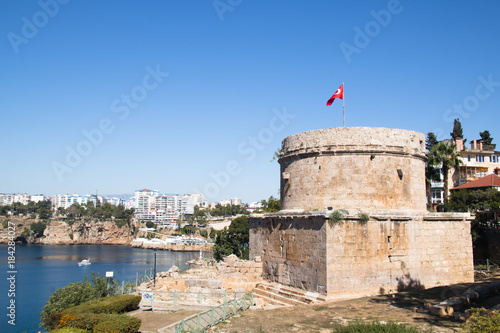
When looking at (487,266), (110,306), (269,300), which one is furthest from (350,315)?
(487,266)

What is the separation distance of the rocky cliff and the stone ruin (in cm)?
13507

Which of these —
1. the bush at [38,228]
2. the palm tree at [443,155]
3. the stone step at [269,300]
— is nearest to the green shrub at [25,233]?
the bush at [38,228]

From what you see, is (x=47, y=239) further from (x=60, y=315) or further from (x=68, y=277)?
(x=60, y=315)

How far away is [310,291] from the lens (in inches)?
587

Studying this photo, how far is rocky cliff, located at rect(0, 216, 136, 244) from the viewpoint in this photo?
13138cm

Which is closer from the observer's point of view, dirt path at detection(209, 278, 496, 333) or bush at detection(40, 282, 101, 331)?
dirt path at detection(209, 278, 496, 333)

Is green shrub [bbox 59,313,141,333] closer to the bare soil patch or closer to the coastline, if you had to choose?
the bare soil patch

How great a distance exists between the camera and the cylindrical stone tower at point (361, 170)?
52.8 ft

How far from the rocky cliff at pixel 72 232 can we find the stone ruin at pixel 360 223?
443ft

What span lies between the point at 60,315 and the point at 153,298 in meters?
3.61

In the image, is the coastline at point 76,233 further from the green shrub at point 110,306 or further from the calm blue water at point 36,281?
the green shrub at point 110,306

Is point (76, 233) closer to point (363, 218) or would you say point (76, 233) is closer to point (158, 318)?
point (158, 318)

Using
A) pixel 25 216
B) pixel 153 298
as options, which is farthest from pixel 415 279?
pixel 25 216

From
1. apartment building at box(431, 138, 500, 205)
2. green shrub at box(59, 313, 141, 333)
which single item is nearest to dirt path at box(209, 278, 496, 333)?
green shrub at box(59, 313, 141, 333)
